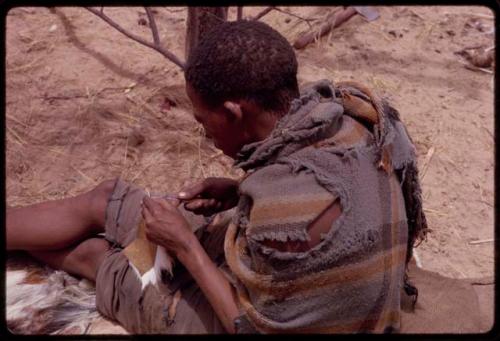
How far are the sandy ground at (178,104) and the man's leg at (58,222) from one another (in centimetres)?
61

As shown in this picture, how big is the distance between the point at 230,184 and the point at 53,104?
5.12 ft

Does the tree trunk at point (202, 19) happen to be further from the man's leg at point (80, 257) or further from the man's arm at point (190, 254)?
the man's arm at point (190, 254)

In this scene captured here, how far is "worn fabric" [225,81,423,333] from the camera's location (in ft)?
5.18

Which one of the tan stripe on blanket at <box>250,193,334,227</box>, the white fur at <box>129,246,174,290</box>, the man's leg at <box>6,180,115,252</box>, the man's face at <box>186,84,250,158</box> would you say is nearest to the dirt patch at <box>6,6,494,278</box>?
the man's leg at <box>6,180,115,252</box>

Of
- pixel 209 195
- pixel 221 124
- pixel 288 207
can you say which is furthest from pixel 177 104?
pixel 288 207

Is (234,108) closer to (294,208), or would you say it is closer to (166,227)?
(294,208)

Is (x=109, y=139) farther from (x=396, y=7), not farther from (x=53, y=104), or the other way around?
(x=396, y=7)

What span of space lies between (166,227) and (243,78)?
1.58 ft

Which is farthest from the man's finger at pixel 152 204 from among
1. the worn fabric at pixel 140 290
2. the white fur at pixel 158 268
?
the worn fabric at pixel 140 290

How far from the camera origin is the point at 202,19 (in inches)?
117

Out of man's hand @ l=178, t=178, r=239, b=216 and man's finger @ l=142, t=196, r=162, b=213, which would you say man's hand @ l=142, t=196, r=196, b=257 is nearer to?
man's finger @ l=142, t=196, r=162, b=213

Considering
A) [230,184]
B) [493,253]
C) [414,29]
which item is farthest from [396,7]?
[230,184]

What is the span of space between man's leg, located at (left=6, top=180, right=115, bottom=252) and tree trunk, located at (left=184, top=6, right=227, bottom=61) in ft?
3.42

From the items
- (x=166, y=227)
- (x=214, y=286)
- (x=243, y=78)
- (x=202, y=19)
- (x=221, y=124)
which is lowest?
(x=214, y=286)
